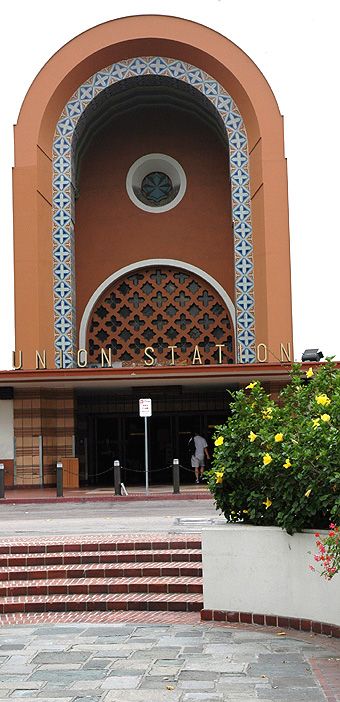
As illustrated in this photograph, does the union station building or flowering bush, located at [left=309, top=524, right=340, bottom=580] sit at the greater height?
the union station building

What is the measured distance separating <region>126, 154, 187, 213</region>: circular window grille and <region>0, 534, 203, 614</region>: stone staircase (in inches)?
721

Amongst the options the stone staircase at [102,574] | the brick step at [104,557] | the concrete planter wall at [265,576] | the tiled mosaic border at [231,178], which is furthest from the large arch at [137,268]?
the concrete planter wall at [265,576]

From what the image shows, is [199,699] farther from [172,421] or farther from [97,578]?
[172,421]

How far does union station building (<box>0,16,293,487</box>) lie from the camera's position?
81.0 ft

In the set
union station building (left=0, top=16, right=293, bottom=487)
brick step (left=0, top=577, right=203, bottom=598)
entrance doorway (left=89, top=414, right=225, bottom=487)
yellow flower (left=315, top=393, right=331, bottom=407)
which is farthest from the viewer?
entrance doorway (left=89, top=414, right=225, bottom=487)

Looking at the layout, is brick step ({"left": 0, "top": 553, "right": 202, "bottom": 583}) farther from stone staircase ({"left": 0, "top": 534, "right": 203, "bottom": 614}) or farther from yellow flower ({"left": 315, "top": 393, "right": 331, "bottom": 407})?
yellow flower ({"left": 315, "top": 393, "right": 331, "bottom": 407})

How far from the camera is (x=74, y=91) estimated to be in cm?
2612

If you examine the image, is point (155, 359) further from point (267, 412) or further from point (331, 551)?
point (331, 551)

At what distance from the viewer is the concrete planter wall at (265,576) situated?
7.57 metres

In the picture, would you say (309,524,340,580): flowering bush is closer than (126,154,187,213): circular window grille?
Yes

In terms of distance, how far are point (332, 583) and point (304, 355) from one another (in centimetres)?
1667

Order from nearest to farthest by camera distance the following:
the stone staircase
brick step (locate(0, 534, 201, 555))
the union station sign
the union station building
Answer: the stone staircase, brick step (locate(0, 534, 201, 555)), the union station sign, the union station building

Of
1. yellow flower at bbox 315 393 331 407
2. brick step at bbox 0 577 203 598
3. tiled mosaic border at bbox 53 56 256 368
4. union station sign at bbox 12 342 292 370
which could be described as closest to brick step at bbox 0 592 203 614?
brick step at bbox 0 577 203 598

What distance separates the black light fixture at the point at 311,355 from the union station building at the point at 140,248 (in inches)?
24.1
